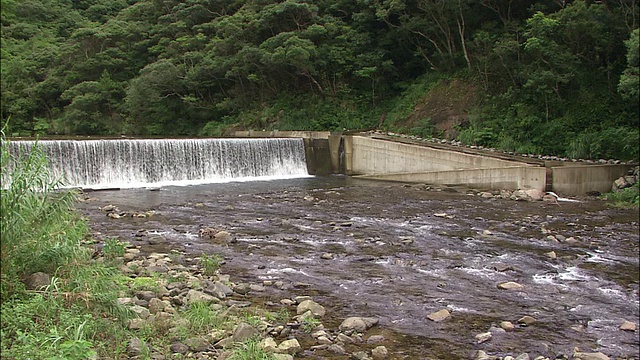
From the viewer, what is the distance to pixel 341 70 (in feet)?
94.6

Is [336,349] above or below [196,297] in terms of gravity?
below

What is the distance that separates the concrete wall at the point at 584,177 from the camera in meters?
15.6

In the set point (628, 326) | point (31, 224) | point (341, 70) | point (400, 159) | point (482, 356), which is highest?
point (341, 70)

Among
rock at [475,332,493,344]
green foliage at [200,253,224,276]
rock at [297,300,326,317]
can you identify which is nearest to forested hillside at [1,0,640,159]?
rock at [475,332,493,344]

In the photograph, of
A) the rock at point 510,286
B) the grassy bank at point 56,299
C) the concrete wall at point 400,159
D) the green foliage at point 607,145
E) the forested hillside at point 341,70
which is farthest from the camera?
the forested hillside at point 341,70

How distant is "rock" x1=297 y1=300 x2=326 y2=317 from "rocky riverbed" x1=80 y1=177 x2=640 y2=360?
72mm

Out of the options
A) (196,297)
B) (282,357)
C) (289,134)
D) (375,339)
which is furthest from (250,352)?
(289,134)

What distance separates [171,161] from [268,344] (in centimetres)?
1596

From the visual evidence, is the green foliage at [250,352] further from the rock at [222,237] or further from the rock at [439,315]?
the rock at [222,237]

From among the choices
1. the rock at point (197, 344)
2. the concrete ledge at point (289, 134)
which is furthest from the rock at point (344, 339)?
the concrete ledge at point (289, 134)

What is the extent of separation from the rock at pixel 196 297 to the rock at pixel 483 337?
306cm

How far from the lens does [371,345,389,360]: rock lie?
5.07 meters

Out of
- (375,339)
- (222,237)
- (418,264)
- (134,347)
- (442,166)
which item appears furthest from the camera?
(442,166)

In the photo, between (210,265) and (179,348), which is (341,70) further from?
(179,348)
